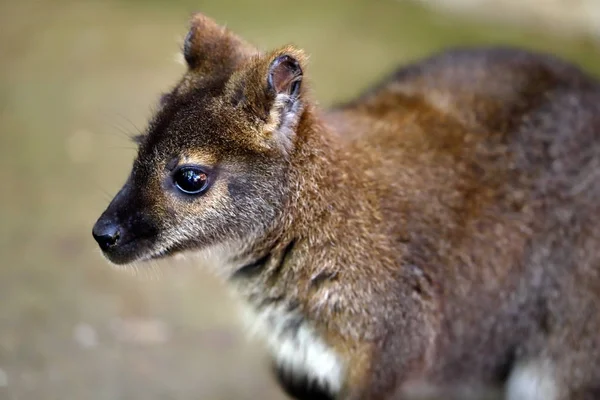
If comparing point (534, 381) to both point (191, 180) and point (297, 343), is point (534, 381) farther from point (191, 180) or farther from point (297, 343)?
point (191, 180)

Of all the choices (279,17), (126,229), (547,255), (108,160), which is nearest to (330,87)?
(279,17)

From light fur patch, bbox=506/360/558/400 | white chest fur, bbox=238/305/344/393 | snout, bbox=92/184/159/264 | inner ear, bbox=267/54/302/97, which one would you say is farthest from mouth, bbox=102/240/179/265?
light fur patch, bbox=506/360/558/400

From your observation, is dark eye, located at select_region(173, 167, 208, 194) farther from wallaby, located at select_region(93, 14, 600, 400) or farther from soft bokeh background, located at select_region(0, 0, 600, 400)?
soft bokeh background, located at select_region(0, 0, 600, 400)

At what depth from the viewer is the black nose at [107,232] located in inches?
126

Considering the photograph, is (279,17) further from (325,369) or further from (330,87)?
(325,369)

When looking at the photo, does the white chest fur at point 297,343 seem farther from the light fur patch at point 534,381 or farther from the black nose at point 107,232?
the light fur patch at point 534,381

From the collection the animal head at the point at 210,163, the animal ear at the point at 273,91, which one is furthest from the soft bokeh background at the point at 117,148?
the animal ear at the point at 273,91

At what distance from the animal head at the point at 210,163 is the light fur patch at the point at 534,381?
60.1 inches

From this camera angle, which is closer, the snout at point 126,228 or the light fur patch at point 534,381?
the snout at point 126,228

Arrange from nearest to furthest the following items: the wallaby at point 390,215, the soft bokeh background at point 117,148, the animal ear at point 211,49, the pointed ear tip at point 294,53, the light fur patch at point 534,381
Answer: the pointed ear tip at point 294,53
the wallaby at point 390,215
the animal ear at point 211,49
the light fur patch at point 534,381
the soft bokeh background at point 117,148

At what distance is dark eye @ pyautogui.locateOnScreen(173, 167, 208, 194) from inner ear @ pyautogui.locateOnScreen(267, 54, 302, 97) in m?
0.41

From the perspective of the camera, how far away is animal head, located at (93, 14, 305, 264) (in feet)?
10.5

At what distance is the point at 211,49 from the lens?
3.56 meters

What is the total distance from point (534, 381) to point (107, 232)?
208 cm
